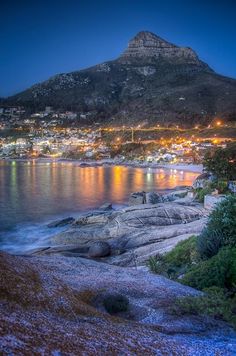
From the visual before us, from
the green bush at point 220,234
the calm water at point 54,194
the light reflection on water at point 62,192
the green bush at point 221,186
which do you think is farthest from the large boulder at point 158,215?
the light reflection on water at point 62,192

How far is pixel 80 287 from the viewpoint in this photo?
1005cm

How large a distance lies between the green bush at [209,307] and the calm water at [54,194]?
21.5 meters

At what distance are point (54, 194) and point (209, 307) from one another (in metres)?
47.8

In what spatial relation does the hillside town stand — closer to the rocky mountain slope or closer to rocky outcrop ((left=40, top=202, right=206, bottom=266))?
the rocky mountain slope

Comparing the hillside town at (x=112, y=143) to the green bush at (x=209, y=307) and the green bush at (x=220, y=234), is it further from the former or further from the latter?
the green bush at (x=209, y=307)

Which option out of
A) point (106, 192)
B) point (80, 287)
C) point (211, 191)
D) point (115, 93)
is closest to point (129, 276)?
point (80, 287)

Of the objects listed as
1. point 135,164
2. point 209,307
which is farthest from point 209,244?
point 135,164

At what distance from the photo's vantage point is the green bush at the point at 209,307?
9188 mm

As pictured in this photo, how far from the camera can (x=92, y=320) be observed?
764cm

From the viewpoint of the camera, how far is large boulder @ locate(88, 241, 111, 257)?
22.7 metres

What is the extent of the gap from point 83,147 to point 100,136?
402 inches

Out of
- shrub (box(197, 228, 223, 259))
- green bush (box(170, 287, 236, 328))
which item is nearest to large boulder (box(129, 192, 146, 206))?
shrub (box(197, 228, 223, 259))

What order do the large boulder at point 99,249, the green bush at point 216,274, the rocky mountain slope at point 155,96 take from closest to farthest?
the green bush at point 216,274
the large boulder at point 99,249
the rocky mountain slope at point 155,96

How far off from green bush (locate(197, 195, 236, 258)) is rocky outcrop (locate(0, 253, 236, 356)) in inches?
149
